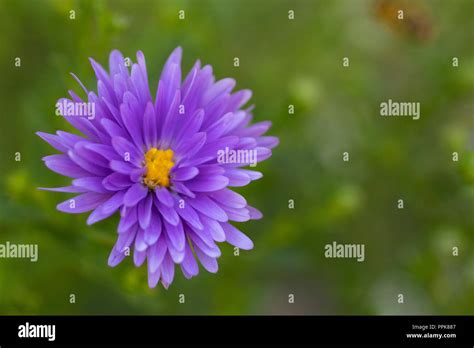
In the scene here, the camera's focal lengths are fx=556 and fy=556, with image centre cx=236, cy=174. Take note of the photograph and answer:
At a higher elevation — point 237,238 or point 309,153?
point 309,153

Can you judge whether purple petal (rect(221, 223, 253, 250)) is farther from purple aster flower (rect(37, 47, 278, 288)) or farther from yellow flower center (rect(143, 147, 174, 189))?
yellow flower center (rect(143, 147, 174, 189))

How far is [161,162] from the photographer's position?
8.71ft

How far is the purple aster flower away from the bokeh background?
2.74 feet

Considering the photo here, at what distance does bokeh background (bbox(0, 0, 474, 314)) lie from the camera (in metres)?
3.74

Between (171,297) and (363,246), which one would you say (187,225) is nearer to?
(171,297)

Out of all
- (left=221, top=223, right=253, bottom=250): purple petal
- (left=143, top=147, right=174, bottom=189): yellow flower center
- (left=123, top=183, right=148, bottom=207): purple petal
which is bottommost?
(left=221, top=223, right=253, bottom=250): purple petal

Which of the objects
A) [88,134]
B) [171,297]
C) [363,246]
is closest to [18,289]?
[171,297]

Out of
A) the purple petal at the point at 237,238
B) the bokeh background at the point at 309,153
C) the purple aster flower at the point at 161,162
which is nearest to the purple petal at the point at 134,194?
the purple aster flower at the point at 161,162

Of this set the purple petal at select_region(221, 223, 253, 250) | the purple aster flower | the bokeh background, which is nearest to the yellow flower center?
the purple aster flower

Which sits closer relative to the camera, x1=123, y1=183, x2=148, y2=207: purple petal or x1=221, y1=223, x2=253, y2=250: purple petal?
x1=123, y1=183, x2=148, y2=207: purple petal

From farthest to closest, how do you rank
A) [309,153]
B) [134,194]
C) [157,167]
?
[309,153]
[157,167]
[134,194]

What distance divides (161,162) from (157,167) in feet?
0.14

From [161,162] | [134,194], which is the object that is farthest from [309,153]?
[134,194]

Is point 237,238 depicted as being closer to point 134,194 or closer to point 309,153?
point 134,194
